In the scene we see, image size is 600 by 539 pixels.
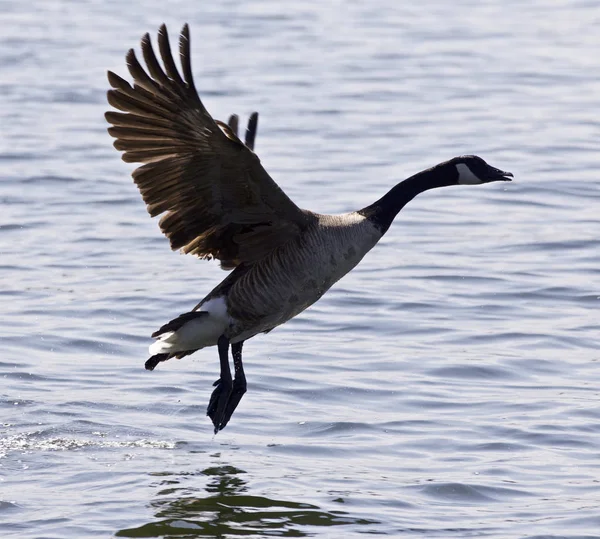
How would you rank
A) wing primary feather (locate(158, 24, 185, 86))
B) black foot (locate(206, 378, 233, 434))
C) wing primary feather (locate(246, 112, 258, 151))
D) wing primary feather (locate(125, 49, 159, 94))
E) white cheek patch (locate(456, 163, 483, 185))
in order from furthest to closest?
1. white cheek patch (locate(456, 163, 483, 185))
2. black foot (locate(206, 378, 233, 434))
3. wing primary feather (locate(246, 112, 258, 151))
4. wing primary feather (locate(125, 49, 159, 94))
5. wing primary feather (locate(158, 24, 185, 86))

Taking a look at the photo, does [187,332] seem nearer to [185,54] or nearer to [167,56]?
[167,56]

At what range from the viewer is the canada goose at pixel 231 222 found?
7.19 metres

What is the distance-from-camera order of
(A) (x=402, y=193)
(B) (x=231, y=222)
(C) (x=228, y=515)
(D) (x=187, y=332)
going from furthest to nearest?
(A) (x=402, y=193) → (D) (x=187, y=332) → (B) (x=231, y=222) → (C) (x=228, y=515)

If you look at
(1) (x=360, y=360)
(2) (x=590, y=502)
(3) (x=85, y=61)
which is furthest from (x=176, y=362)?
(3) (x=85, y=61)

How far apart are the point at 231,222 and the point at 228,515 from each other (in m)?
1.82

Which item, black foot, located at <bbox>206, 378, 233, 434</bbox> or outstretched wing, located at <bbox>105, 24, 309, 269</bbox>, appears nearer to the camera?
outstretched wing, located at <bbox>105, 24, 309, 269</bbox>

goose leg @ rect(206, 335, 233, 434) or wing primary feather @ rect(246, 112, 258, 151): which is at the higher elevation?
wing primary feather @ rect(246, 112, 258, 151)

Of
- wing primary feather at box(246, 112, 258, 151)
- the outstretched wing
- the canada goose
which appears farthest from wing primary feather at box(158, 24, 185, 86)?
wing primary feather at box(246, 112, 258, 151)

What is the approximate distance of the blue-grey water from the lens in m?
7.22

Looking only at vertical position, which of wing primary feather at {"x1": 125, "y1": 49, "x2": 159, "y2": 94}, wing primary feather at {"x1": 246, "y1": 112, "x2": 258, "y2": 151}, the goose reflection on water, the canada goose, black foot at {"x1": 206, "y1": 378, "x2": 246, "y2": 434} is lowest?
the goose reflection on water

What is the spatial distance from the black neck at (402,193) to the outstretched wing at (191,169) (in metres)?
0.49

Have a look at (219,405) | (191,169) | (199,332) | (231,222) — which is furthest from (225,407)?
(191,169)

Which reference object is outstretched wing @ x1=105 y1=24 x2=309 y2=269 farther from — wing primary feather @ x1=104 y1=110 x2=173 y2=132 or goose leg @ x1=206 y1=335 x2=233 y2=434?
goose leg @ x1=206 y1=335 x2=233 y2=434

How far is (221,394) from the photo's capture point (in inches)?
314
